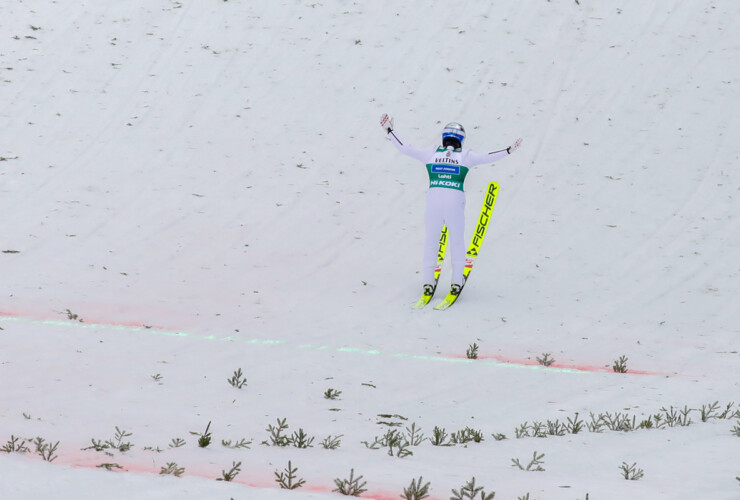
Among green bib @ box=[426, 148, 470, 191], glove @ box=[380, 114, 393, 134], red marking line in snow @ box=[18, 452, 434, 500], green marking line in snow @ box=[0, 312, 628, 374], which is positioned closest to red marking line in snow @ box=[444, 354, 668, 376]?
green marking line in snow @ box=[0, 312, 628, 374]

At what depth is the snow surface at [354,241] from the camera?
5.43 meters

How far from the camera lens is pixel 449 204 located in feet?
36.2

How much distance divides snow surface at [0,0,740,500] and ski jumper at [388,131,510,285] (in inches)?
24.4

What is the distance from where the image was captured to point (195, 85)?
17.2 m

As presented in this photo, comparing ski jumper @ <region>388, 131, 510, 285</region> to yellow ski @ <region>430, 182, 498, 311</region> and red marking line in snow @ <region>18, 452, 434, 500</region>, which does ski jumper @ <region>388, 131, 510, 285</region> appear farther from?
red marking line in snow @ <region>18, 452, 434, 500</region>

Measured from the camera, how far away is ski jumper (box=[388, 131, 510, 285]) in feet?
36.2

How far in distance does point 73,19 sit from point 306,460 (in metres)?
16.7

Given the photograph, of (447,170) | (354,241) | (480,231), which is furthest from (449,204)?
(354,241)

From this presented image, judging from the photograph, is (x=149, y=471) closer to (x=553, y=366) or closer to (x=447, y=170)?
(x=553, y=366)

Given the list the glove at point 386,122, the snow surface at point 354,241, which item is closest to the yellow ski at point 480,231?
the snow surface at point 354,241

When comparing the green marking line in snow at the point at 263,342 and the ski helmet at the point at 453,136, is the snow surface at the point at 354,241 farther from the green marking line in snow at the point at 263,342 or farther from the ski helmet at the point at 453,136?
the ski helmet at the point at 453,136

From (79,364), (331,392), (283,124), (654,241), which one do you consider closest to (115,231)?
(283,124)

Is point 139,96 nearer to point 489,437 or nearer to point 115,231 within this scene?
point 115,231

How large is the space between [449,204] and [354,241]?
227cm
